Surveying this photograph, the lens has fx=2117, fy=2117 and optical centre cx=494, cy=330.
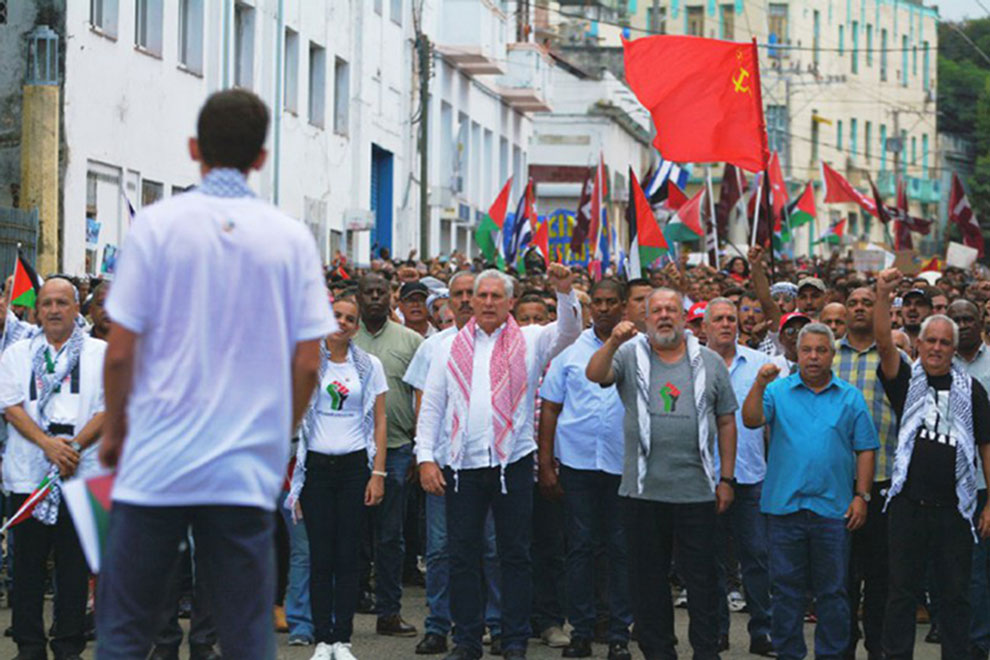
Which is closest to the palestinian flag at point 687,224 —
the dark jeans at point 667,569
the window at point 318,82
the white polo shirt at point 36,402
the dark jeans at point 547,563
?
the window at point 318,82

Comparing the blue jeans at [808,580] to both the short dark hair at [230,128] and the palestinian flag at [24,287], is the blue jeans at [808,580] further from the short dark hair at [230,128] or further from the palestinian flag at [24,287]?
the palestinian flag at [24,287]

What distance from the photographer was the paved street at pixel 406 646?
1172 cm

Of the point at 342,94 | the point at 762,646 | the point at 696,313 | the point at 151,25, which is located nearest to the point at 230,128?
the point at 762,646

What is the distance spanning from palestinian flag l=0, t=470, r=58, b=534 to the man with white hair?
425 centimetres

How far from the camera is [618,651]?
38.0 feet

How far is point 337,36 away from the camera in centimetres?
3453

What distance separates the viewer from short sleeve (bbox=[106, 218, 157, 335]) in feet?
20.1

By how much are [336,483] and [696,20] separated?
84593 millimetres

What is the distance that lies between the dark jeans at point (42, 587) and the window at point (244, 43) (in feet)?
63.7

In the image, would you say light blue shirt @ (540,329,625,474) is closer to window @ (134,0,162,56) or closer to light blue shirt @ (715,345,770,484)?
light blue shirt @ (715,345,770,484)

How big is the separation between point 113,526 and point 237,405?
20.5 inches

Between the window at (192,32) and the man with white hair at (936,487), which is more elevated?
the window at (192,32)

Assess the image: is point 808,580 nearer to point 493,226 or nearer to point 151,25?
point 151,25

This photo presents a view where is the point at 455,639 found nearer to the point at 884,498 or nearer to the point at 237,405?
the point at 884,498
